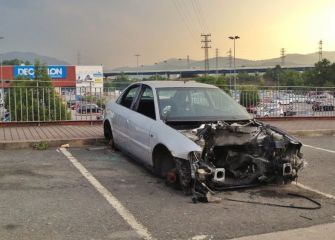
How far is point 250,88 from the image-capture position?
51.2 ft

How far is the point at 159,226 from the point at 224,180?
1.60 meters

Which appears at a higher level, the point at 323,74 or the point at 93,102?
the point at 323,74

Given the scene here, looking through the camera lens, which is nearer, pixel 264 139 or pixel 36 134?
pixel 264 139

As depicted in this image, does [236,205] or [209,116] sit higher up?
[209,116]

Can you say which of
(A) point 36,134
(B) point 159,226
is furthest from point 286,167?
(A) point 36,134

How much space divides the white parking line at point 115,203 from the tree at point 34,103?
185 inches

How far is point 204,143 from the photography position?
643 centimetres

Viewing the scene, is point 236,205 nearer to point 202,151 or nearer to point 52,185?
point 202,151

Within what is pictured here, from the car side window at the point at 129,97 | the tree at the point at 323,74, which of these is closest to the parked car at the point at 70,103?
the car side window at the point at 129,97

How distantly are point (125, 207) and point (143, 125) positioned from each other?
2064 mm

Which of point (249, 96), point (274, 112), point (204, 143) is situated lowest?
point (204, 143)

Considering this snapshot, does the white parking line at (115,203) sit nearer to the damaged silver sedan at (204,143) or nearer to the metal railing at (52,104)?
the damaged silver sedan at (204,143)

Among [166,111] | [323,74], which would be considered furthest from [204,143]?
[323,74]

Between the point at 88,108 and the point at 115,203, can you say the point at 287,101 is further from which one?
the point at 115,203
